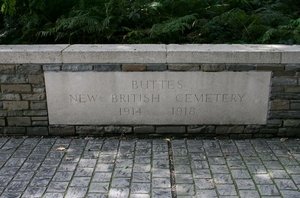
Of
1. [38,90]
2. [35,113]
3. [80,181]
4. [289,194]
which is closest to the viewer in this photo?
[289,194]

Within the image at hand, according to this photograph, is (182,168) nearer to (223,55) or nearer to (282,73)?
(223,55)

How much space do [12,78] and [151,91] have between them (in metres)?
1.69

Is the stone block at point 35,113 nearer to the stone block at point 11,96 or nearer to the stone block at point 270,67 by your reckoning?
the stone block at point 11,96

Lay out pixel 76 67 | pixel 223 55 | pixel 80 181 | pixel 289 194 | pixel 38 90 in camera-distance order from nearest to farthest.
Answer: pixel 289 194, pixel 80 181, pixel 223 55, pixel 76 67, pixel 38 90

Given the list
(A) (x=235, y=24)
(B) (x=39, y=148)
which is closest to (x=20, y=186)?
(B) (x=39, y=148)

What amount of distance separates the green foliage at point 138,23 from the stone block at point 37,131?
4.78ft

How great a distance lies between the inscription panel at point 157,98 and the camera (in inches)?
158

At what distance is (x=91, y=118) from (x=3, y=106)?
3.63ft

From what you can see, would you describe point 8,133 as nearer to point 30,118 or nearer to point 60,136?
point 30,118

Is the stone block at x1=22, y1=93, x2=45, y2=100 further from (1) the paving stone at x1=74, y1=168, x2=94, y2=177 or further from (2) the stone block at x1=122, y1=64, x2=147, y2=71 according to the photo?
(1) the paving stone at x1=74, y1=168, x2=94, y2=177

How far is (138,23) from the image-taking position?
5.36 metres

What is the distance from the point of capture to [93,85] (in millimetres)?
4059

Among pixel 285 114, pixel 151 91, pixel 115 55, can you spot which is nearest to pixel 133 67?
pixel 115 55

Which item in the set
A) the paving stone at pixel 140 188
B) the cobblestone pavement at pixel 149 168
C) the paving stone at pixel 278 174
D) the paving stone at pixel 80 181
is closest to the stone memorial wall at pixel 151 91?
the cobblestone pavement at pixel 149 168
